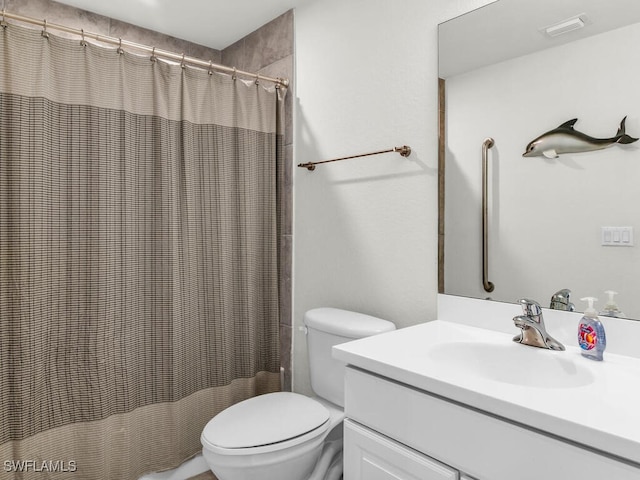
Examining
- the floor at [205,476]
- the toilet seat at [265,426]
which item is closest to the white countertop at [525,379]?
the toilet seat at [265,426]

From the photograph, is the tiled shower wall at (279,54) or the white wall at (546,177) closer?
the white wall at (546,177)

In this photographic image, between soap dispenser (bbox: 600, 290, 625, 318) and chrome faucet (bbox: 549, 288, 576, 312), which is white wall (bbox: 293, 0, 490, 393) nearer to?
chrome faucet (bbox: 549, 288, 576, 312)

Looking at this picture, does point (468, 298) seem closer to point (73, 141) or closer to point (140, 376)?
point (140, 376)

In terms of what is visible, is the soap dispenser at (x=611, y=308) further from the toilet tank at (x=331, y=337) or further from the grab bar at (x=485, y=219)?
the toilet tank at (x=331, y=337)

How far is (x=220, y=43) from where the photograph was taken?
2703 millimetres

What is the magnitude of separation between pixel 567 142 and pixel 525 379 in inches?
28.2

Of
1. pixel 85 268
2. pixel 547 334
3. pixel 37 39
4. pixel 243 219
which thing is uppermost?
pixel 37 39

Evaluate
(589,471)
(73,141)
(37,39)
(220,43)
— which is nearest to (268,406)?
(589,471)

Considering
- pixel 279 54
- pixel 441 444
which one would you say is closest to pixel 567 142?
pixel 441 444

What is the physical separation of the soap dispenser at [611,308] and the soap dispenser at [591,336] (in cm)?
6

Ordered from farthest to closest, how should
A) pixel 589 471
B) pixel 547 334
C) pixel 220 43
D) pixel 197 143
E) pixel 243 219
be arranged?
pixel 220 43 < pixel 243 219 < pixel 197 143 < pixel 547 334 < pixel 589 471

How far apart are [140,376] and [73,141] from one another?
1.07 m

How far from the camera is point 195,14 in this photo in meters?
2.29
